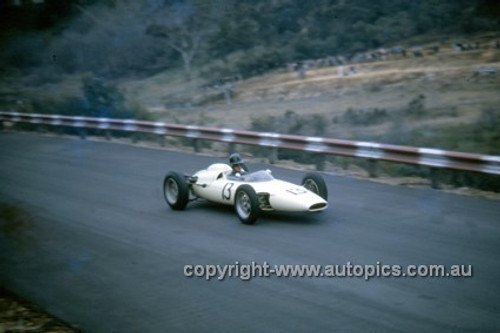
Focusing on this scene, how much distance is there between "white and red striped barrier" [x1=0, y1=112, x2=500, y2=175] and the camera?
1319 cm

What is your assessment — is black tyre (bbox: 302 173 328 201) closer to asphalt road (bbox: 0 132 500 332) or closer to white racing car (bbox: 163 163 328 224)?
white racing car (bbox: 163 163 328 224)

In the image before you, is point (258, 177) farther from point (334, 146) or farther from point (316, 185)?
point (334, 146)

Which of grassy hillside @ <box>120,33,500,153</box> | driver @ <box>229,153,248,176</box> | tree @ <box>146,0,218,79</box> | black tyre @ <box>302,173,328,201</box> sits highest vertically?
tree @ <box>146,0,218,79</box>

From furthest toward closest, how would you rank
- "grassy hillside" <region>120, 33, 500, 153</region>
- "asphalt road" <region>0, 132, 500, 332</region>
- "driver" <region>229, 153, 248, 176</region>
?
"grassy hillside" <region>120, 33, 500, 153</region>
"driver" <region>229, 153, 248, 176</region>
"asphalt road" <region>0, 132, 500, 332</region>

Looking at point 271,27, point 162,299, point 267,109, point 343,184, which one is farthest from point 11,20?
point 162,299

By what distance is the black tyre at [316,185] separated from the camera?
450 inches

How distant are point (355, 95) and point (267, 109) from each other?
4.10 meters

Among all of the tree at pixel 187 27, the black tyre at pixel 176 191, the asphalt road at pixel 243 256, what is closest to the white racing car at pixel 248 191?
the black tyre at pixel 176 191

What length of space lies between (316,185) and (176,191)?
2668 millimetres

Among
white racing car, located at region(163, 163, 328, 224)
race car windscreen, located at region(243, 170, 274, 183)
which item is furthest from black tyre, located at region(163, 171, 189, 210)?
race car windscreen, located at region(243, 170, 274, 183)

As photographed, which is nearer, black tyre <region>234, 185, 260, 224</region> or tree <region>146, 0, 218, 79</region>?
black tyre <region>234, 185, 260, 224</region>

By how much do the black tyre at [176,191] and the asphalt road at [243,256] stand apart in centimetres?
25

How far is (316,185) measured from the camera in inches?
454

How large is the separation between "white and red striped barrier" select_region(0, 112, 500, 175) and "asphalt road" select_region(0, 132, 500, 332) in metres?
0.70
